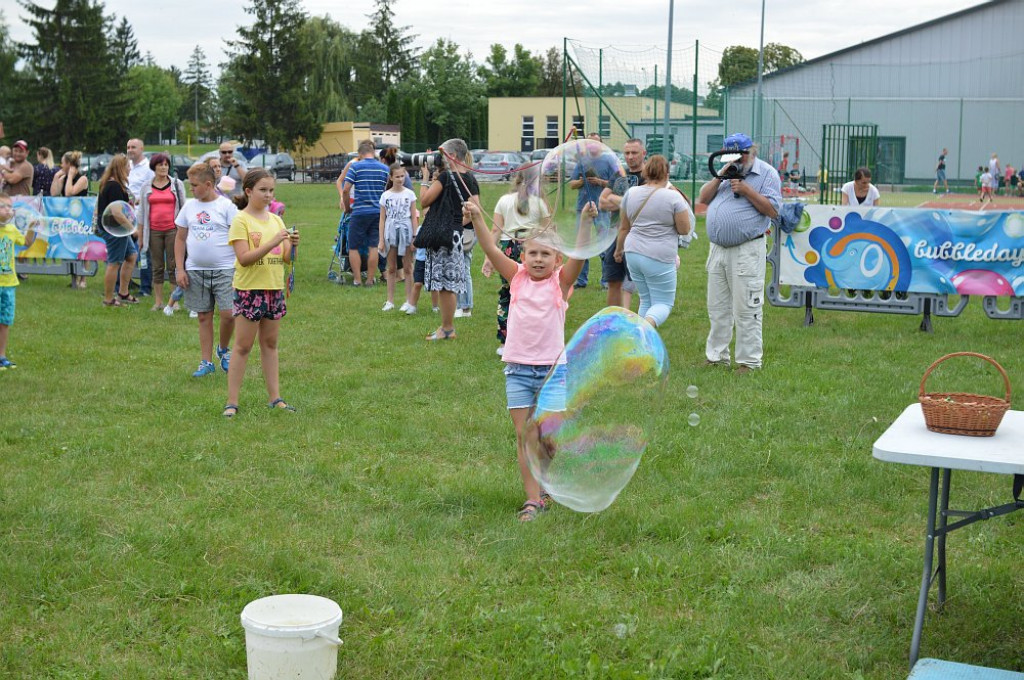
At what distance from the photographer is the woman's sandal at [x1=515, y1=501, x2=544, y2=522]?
19.0 feet

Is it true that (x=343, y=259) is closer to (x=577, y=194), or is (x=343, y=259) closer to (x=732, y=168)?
(x=732, y=168)

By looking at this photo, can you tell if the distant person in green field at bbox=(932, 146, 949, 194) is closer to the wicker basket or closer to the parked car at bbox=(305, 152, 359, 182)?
the parked car at bbox=(305, 152, 359, 182)

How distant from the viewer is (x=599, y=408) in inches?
199

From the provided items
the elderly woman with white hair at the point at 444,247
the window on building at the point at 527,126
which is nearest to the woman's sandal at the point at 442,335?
the elderly woman with white hair at the point at 444,247

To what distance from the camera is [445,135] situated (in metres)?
64.8

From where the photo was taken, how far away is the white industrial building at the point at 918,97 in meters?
34.4

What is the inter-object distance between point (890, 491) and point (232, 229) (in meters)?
4.87

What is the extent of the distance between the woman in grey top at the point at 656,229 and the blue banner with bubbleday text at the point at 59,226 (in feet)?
31.3

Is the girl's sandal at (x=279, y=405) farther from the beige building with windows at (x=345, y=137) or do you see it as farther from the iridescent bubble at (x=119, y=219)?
the beige building with windows at (x=345, y=137)

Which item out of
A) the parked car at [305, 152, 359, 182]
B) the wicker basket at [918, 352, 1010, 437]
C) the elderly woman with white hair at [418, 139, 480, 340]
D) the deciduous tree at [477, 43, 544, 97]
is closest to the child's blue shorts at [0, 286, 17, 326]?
the elderly woman with white hair at [418, 139, 480, 340]

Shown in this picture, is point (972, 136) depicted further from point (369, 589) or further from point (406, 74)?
point (406, 74)

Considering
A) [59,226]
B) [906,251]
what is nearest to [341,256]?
[59,226]

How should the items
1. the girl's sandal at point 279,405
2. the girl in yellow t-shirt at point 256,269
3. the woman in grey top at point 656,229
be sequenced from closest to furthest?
the girl in yellow t-shirt at point 256,269 < the girl's sandal at point 279,405 < the woman in grey top at point 656,229

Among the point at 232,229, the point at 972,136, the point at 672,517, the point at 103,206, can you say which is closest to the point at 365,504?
the point at 672,517
